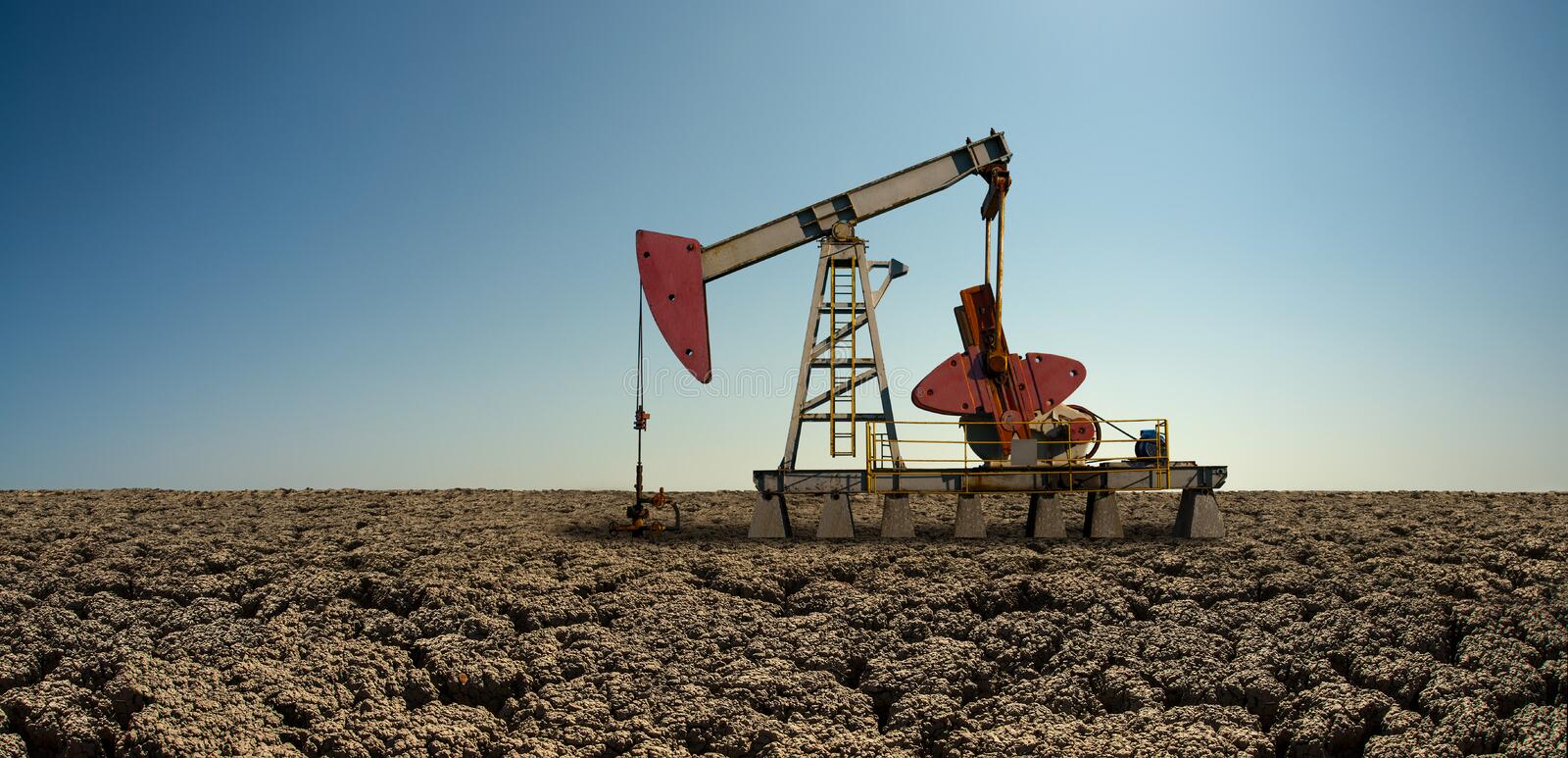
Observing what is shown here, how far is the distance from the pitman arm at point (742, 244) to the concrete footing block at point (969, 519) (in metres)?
3.22

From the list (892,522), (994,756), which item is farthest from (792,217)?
(994,756)

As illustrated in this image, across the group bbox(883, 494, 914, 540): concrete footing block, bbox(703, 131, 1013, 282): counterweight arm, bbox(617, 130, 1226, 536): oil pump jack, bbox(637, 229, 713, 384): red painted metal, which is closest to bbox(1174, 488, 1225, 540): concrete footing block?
bbox(617, 130, 1226, 536): oil pump jack

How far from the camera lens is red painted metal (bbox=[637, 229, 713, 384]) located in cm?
1102

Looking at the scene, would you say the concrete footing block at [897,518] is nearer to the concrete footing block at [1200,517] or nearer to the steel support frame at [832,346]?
the steel support frame at [832,346]

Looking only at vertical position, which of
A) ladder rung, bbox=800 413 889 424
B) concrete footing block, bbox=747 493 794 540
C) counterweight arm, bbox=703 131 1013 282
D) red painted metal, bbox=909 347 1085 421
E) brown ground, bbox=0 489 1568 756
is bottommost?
brown ground, bbox=0 489 1568 756

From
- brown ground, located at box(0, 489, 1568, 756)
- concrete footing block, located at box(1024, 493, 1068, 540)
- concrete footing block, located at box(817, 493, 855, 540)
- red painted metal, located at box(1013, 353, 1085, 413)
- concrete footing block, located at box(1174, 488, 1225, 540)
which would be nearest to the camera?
brown ground, located at box(0, 489, 1568, 756)

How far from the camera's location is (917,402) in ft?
37.2

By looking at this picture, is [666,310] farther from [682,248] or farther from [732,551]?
[732,551]

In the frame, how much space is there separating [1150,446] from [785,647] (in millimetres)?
6423

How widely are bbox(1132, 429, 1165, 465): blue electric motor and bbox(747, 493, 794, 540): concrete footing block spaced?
4302 millimetres

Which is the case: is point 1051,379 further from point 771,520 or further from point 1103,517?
point 771,520

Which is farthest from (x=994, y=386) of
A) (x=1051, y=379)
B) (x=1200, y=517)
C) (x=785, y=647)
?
(x=785, y=647)

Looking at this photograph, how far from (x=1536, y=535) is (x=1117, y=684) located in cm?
662

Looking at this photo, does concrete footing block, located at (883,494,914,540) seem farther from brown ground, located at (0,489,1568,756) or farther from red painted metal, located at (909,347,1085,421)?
red painted metal, located at (909,347,1085,421)
